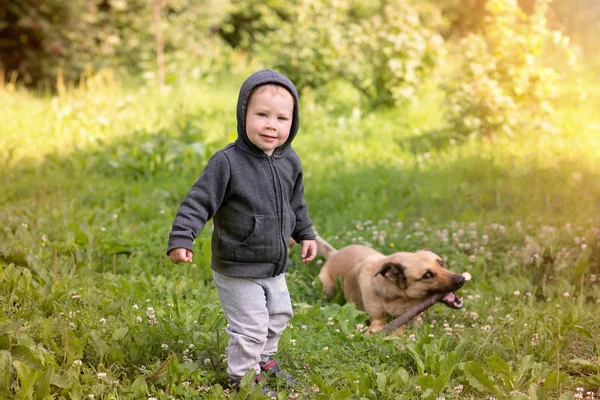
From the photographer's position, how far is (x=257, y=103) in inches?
129

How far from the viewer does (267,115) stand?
129 inches

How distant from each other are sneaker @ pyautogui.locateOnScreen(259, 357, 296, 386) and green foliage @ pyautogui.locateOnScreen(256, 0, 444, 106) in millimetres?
7020

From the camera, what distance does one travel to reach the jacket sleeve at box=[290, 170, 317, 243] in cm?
359

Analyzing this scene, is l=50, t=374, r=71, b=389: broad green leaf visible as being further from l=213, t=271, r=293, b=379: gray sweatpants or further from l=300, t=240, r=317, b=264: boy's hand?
l=300, t=240, r=317, b=264: boy's hand

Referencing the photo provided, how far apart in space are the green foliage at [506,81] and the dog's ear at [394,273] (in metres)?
4.25

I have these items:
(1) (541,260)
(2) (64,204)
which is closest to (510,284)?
(1) (541,260)

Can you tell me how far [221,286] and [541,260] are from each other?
2858 mm

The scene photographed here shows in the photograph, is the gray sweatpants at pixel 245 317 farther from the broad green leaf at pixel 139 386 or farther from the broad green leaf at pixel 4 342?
the broad green leaf at pixel 4 342

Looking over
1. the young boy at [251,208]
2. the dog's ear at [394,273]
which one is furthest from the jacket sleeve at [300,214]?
the dog's ear at [394,273]

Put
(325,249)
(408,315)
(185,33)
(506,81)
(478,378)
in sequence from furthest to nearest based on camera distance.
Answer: (185,33) → (506,81) → (325,249) → (408,315) → (478,378)

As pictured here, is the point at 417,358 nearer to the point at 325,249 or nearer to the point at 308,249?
the point at 308,249

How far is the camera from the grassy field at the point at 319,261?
349cm

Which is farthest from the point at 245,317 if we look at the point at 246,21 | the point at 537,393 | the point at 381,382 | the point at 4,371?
the point at 246,21

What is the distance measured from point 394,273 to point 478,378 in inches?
47.2
